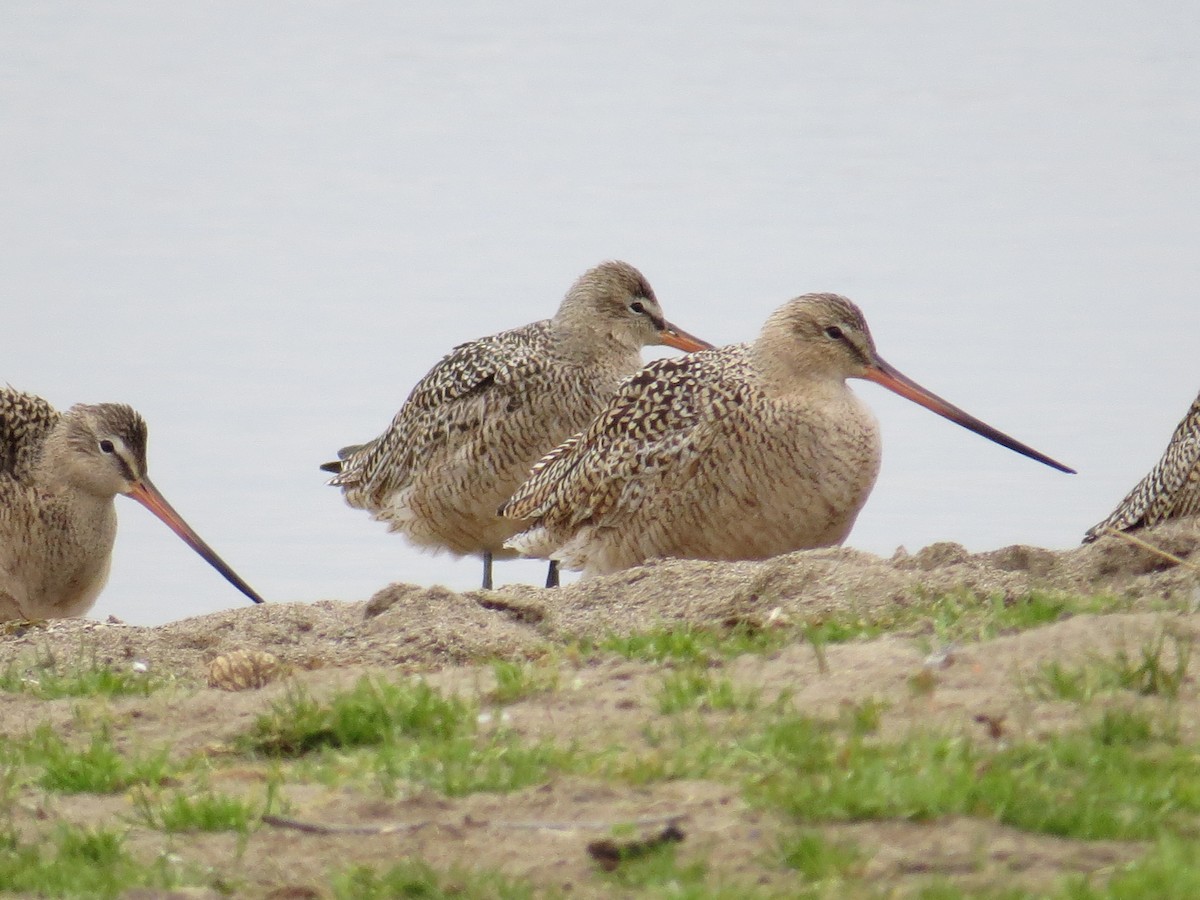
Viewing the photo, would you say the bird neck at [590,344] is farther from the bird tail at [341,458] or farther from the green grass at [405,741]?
the green grass at [405,741]

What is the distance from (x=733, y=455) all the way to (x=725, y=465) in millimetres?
54

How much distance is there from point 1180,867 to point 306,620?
4.19 m

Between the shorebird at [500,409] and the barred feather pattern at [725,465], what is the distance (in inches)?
58.4

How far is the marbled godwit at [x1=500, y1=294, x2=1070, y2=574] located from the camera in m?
8.52

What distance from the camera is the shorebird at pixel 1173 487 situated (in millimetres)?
8914

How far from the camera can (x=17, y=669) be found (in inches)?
257

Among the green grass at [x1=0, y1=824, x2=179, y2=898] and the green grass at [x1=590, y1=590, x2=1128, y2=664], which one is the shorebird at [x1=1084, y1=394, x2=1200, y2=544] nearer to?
the green grass at [x1=590, y1=590, x2=1128, y2=664]

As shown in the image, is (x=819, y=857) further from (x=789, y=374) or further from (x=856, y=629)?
(x=789, y=374)

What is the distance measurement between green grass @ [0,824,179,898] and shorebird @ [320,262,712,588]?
6176 millimetres

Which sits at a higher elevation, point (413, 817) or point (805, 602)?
point (805, 602)

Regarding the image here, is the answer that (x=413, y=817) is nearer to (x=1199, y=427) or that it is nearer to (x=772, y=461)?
(x=772, y=461)

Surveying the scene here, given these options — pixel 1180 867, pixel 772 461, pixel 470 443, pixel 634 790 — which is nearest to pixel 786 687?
pixel 634 790

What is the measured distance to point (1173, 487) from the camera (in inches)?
353

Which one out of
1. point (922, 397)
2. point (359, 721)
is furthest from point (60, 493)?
point (359, 721)
